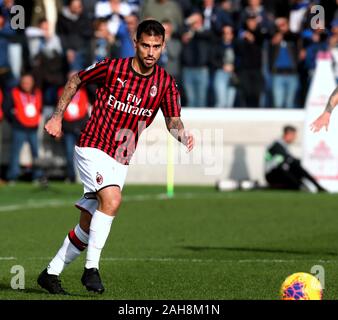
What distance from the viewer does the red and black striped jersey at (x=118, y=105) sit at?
33.3 feet

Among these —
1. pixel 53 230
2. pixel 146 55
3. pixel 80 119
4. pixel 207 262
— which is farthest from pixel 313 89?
pixel 146 55

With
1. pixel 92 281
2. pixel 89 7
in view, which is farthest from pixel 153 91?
pixel 89 7

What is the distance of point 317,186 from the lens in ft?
75.5

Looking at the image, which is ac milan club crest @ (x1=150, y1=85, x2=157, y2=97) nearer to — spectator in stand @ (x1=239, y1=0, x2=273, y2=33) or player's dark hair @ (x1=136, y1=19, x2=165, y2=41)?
player's dark hair @ (x1=136, y1=19, x2=165, y2=41)

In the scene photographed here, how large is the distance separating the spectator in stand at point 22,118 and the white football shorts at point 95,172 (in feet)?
46.0

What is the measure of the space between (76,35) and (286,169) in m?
5.24

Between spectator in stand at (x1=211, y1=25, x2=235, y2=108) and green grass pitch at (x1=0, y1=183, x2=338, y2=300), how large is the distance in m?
2.18

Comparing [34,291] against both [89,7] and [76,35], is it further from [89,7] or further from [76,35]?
[89,7]

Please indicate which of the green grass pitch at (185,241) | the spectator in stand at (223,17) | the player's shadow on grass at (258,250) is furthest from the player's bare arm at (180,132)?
the spectator in stand at (223,17)

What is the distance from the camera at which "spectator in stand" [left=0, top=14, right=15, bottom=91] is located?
23875 mm

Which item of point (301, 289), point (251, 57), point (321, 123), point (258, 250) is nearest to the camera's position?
point (301, 289)

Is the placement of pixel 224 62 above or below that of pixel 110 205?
above

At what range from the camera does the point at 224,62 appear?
78.2ft

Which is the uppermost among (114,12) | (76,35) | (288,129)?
(114,12)
